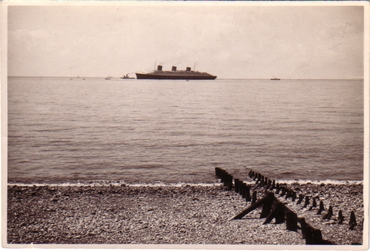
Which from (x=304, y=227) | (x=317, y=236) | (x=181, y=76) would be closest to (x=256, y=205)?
(x=304, y=227)

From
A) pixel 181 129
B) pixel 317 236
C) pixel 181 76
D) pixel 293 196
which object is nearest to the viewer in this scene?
pixel 317 236

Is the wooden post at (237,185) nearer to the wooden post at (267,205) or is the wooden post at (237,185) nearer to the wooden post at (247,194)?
the wooden post at (247,194)

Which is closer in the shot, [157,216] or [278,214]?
[278,214]

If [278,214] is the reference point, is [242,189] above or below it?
above

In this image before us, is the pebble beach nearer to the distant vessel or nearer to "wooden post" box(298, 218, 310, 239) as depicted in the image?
"wooden post" box(298, 218, 310, 239)

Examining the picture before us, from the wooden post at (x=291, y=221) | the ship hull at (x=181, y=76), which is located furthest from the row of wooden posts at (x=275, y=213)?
the ship hull at (x=181, y=76)

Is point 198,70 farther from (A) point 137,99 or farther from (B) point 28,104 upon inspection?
(B) point 28,104

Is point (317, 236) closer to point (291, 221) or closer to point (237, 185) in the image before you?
point (291, 221)
